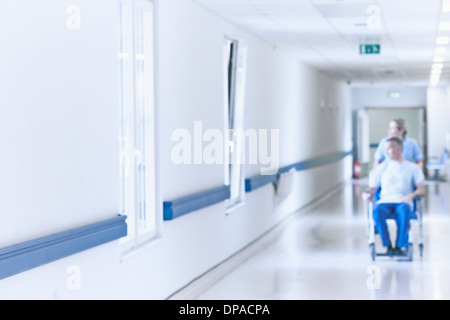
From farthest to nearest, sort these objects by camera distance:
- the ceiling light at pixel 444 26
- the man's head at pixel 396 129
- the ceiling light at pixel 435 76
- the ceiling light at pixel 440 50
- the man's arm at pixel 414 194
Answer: the ceiling light at pixel 435 76 < the ceiling light at pixel 440 50 < the man's head at pixel 396 129 < the ceiling light at pixel 444 26 < the man's arm at pixel 414 194

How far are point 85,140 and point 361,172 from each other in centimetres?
1892

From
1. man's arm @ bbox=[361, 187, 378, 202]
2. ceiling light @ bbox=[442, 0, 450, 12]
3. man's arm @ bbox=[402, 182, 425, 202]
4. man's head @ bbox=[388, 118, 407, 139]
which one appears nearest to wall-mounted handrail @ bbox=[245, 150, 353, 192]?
man's arm @ bbox=[361, 187, 378, 202]

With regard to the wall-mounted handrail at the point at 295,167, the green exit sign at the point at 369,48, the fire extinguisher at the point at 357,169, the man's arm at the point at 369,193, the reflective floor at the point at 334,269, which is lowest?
the reflective floor at the point at 334,269

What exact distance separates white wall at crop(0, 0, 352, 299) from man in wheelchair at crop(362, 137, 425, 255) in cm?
158

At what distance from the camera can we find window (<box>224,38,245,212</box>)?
340 inches

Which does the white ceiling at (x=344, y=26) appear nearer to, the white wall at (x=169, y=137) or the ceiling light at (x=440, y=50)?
the ceiling light at (x=440, y=50)

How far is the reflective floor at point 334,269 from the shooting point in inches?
262

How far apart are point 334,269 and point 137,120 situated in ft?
10.2

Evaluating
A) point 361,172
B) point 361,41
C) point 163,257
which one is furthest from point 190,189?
point 361,172

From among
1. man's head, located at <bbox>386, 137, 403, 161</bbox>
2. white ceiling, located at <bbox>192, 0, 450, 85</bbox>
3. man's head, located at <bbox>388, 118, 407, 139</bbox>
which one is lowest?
man's head, located at <bbox>386, 137, 403, 161</bbox>

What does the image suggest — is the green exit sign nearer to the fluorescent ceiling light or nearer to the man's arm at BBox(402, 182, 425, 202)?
the man's arm at BBox(402, 182, 425, 202)

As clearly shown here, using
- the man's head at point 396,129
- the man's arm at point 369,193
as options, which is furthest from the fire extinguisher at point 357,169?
the man's arm at point 369,193

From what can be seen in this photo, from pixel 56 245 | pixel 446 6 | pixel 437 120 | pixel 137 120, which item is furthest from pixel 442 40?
→ pixel 437 120

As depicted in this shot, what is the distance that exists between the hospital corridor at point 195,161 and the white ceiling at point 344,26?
0.11 feet
